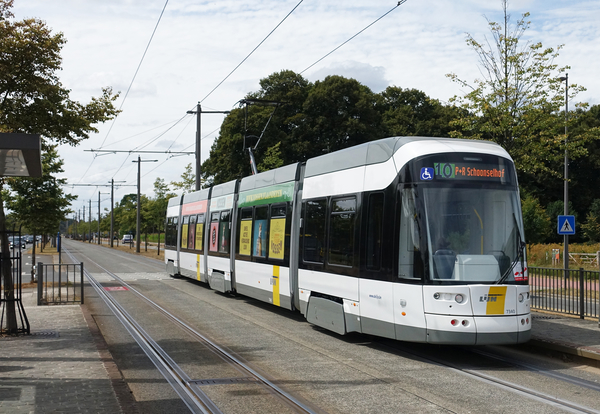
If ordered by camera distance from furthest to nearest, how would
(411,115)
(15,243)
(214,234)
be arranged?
(15,243)
(411,115)
(214,234)

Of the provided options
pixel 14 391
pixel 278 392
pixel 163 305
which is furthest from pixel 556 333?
pixel 163 305

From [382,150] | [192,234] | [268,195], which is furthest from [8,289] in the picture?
[192,234]

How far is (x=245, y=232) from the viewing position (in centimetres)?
1612

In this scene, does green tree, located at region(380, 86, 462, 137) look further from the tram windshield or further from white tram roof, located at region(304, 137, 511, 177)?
the tram windshield

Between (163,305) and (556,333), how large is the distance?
9.64 meters

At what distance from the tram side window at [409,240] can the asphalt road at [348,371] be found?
1.31m

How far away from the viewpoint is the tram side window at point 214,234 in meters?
18.8

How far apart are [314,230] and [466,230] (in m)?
3.56

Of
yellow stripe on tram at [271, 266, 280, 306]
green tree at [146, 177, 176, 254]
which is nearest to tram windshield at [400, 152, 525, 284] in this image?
yellow stripe on tram at [271, 266, 280, 306]

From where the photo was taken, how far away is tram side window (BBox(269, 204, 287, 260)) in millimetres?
13445

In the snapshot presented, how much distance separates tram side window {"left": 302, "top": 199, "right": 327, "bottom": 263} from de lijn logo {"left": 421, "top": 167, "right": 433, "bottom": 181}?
276cm

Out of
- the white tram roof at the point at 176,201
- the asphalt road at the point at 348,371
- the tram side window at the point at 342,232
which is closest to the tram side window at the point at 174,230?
the white tram roof at the point at 176,201

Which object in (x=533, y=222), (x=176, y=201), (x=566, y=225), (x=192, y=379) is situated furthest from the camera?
(x=533, y=222)

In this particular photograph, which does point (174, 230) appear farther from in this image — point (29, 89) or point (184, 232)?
point (29, 89)
